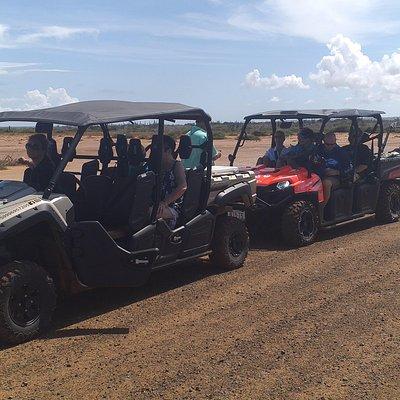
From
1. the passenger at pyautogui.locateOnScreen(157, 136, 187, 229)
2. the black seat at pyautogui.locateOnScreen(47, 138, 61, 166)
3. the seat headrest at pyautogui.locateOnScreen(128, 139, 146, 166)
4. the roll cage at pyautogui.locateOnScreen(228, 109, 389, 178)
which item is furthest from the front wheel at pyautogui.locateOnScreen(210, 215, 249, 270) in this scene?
the roll cage at pyautogui.locateOnScreen(228, 109, 389, 178)

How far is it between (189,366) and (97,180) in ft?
7.51

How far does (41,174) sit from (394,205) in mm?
6965

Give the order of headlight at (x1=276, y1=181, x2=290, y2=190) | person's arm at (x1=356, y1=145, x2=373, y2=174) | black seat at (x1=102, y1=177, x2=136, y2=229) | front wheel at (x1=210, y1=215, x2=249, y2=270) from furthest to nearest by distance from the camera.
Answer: person's arm at (x1=356, y1=145, x2=373, y2=174), headlight at (x1=276, y1=181, x2=290, y2=190), front wheel at (x1=210, y1=215, x2=249, y2=270), black seat at (x1=102, y1=177, x2=136, y2=229)

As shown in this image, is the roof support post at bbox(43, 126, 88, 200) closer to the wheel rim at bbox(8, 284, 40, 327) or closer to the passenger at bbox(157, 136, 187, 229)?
the wheel rim at bbox(8, 284, 40, 327)

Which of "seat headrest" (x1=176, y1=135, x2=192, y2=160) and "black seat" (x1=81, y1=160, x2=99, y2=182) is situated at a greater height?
"seat headrest" (x1=176, y1=135, x2=192, y2=160)

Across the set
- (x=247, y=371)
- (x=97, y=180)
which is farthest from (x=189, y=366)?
(x=97, y=180)

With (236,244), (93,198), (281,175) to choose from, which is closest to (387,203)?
(281,175)

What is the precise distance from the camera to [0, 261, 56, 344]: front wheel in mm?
4746

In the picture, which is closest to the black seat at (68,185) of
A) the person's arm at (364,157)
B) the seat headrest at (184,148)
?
the seat headrest at (184,148)

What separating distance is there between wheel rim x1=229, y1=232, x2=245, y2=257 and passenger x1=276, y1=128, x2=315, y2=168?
2.17 metres

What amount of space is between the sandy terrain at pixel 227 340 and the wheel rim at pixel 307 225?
1295 millimetres

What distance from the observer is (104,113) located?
5.57 metres

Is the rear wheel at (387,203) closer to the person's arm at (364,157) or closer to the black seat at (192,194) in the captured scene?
the person's arm at (364,157)

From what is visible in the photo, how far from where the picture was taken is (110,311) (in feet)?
18.9
